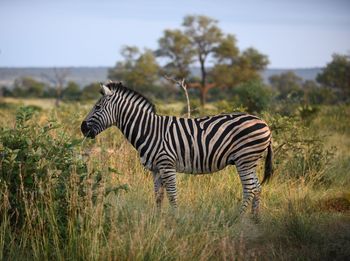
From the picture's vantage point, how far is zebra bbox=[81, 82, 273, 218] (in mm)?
6930

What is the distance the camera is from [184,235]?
5336mm

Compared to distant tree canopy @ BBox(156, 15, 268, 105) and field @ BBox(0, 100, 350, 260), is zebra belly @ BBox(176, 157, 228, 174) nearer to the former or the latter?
field @ BBox(0, 100, 350, 260)

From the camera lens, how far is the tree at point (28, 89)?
57.8 m

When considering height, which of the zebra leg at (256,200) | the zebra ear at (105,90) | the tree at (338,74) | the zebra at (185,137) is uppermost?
the tree at (338,74)

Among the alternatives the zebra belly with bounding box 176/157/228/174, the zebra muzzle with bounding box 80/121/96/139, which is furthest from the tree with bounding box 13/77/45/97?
the zebra belly with bounding box 176/157/228/174

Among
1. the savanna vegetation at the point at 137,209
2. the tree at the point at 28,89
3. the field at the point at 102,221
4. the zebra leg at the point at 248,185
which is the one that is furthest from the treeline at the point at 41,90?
the field at the point at 102,221

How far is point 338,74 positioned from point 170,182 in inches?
1476

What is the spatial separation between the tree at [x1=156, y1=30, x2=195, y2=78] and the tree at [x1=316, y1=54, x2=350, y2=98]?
11.4 meters

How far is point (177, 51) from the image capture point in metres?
42.2

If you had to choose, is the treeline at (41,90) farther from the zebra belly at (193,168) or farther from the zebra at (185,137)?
the zebra belly at (193,168)

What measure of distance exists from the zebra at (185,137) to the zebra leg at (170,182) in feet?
0.16

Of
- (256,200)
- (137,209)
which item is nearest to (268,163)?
(256,200)

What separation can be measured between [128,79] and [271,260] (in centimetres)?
3988

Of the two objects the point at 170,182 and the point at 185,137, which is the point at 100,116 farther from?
the point at 170,182
